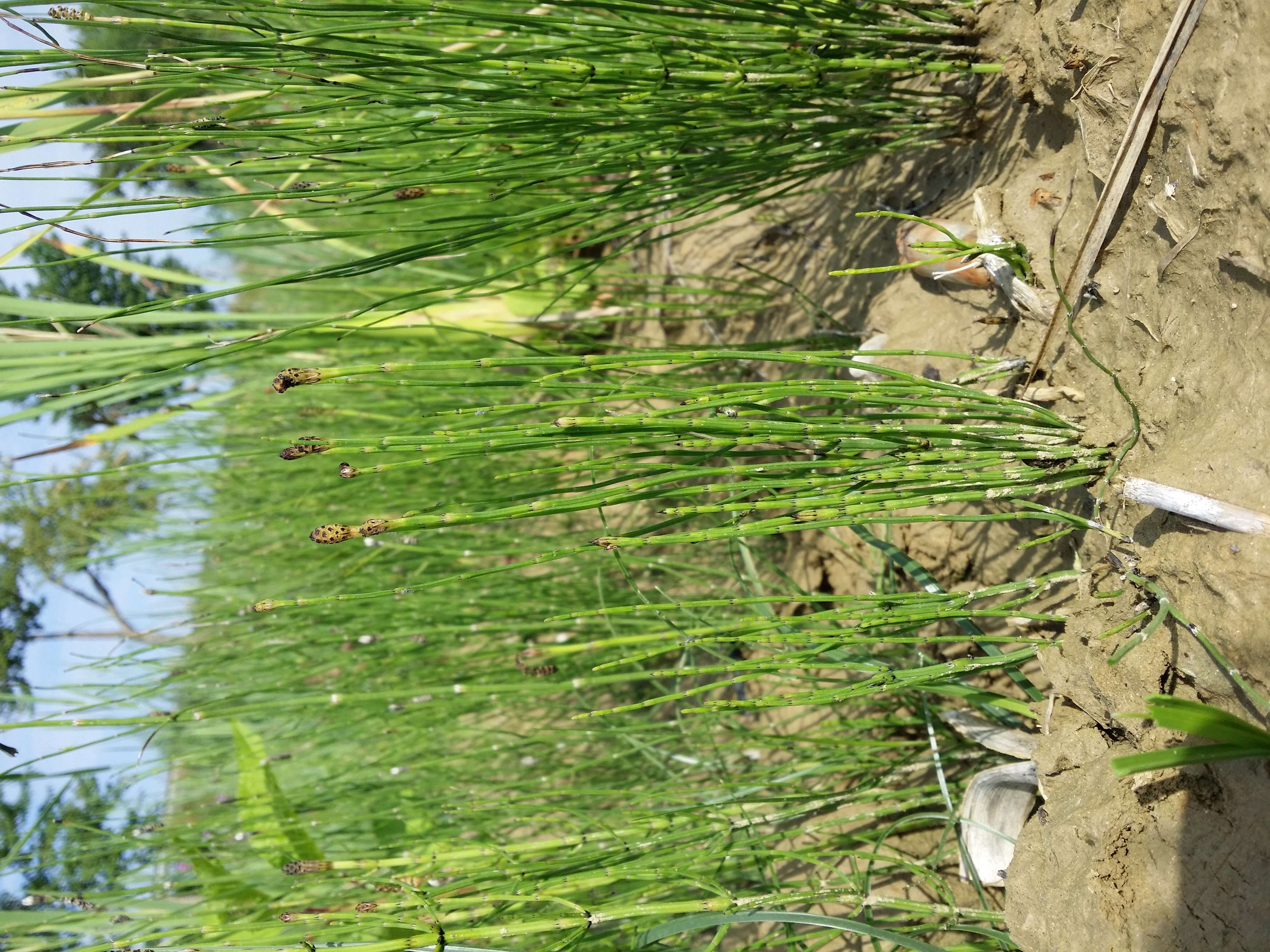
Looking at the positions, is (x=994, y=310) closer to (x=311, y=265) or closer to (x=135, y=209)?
(x=135, y=209)

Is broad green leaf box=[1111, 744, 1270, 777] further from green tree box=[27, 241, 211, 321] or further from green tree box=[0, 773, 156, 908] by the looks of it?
green tree box=[27, 241, 211, 321]

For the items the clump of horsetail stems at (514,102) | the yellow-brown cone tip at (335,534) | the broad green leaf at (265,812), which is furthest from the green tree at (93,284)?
the yellow-brown cone tip at (335,534)

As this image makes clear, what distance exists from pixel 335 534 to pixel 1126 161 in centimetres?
97

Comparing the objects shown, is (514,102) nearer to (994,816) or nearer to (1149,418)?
(1149,418)

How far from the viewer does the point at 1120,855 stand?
2.86 ft

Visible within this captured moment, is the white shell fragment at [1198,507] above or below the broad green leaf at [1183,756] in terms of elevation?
above

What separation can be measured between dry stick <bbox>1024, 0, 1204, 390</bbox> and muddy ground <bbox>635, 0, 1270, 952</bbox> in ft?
0.04

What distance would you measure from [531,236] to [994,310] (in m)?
0.69

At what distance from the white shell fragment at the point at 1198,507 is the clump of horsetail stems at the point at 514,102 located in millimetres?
678

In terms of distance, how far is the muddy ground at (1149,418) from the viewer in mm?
787

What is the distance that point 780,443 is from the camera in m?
0.95

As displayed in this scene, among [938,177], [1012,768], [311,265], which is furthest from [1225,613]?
[311,265]

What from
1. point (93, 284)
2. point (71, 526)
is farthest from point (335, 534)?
point (93, 284)

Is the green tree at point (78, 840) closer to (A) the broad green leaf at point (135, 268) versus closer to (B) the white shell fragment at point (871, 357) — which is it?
(A) the broad green leaf at point (135, 268)
